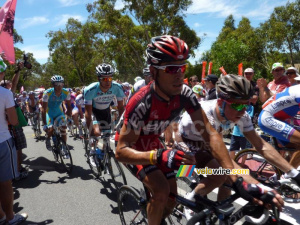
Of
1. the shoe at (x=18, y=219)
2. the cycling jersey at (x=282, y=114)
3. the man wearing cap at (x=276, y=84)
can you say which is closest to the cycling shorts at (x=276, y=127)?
the cycling jersey at (x=282, y=114)

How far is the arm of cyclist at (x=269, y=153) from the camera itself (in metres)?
2.22

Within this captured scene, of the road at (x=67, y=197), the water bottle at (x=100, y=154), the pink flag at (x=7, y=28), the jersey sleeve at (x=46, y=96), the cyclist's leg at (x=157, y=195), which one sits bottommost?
the road at (x=67, y=197)

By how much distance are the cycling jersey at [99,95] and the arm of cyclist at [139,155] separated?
2.87m

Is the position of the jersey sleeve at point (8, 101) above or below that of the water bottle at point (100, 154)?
above

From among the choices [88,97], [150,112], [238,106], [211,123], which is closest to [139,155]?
[150,112]

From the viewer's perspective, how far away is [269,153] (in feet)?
7.71

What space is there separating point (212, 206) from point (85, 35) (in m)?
37.6

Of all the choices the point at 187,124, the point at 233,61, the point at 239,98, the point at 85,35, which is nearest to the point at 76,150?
the point at 187,124

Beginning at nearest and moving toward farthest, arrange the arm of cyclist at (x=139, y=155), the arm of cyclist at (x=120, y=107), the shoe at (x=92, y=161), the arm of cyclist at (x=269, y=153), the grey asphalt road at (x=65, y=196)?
the arm of cyclist at (x=139, y=155)
the arm of cyclist at (x=269, y=153)
the grey asphalt road at (x=65, y=196)
the arm of cyclist at (x=120, y=107)
the shoe at (x=92, y=161)

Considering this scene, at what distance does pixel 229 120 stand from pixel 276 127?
127 cm

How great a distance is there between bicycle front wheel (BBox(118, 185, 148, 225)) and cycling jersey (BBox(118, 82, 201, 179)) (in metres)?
0.40

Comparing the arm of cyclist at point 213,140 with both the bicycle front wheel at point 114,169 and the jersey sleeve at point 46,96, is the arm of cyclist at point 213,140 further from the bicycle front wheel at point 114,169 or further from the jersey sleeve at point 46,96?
the jersey sleeve at point 46,96

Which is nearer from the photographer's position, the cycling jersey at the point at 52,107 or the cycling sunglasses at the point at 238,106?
the cycling sunglasses at the point at 238,106

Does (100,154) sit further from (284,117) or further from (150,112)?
(284,117)
